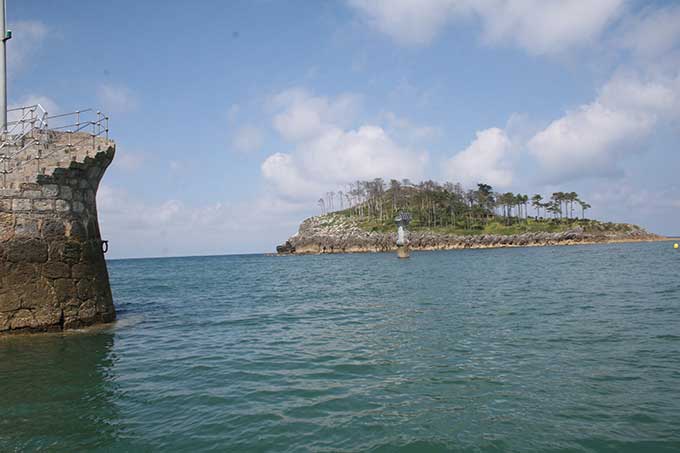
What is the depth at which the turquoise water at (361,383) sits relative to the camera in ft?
24.6

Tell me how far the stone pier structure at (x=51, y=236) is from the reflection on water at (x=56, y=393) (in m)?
1.30

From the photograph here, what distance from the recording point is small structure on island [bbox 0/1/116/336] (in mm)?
16000

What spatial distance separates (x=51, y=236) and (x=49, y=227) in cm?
36

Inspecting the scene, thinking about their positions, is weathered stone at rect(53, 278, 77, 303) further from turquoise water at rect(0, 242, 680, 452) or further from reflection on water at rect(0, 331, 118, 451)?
turquoise water at rect(0, 242, 680, 452)

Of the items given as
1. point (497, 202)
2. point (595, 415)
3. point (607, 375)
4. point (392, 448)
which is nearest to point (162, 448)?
point (392, 448)

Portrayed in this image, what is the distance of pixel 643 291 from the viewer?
25.7 metres

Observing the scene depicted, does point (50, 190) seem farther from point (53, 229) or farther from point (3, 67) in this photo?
point (3, 67)

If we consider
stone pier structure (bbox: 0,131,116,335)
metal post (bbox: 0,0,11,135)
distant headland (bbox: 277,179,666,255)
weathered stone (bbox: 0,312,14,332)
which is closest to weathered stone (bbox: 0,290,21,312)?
stone pier structure (bbox: 0,131,116,335)

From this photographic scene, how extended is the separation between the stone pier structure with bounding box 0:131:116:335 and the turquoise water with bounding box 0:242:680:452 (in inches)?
51.6

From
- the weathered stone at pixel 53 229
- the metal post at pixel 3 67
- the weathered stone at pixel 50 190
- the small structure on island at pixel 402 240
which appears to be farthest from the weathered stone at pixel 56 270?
the small structure on island at pixel 402 240

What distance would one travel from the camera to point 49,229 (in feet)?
55.3

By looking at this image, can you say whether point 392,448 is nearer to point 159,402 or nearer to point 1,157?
point 159,402

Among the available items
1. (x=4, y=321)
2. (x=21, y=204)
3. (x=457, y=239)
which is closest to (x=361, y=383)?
(x=4, y=321)

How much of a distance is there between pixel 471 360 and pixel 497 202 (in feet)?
626
